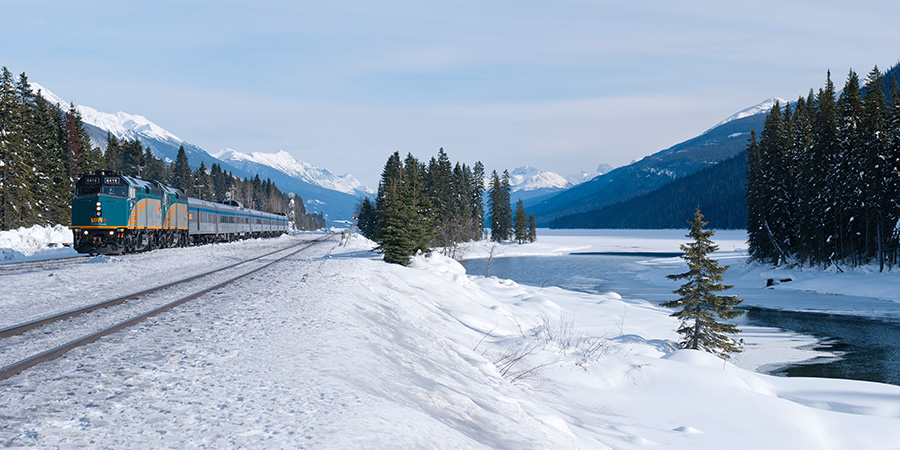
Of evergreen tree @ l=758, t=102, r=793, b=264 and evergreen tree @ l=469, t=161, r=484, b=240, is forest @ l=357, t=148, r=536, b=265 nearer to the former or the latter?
evergreen tree @ l=469, t=161, r=484, b=240

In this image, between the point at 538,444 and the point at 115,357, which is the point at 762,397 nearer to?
the point at 538,444

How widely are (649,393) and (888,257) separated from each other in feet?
151

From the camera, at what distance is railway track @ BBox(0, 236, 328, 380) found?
6.95 m

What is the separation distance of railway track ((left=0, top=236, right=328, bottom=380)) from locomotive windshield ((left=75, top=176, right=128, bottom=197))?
59.5 ft

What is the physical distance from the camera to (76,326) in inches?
362

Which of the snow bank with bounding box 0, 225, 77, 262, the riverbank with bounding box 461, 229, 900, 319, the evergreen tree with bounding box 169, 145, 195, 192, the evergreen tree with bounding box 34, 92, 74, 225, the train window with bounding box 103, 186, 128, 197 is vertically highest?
the evergreen tree with bounding box 169, 145, 195, 192

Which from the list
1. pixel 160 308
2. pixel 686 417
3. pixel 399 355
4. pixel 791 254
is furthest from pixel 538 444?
pixel 791 254

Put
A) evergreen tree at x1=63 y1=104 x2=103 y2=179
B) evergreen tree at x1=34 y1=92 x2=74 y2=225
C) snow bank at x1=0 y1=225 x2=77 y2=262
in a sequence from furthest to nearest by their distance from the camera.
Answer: evergreen tree at x1=63 y1=104 x2=103 y2=179
evergreen tree at x1=34 y1=92 x2=74 y2=225
snow bank at x1=0 y1=225 x2=77 y2=262

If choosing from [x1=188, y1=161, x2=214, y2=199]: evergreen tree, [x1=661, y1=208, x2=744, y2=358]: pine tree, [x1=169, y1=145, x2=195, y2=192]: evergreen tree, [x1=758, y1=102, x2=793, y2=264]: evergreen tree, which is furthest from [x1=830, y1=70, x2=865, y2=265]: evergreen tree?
[x1=169, y1=145, x2=195, y2=192]: evergreen tree

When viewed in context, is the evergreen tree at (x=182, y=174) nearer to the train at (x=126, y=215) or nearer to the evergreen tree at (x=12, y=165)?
the evergreen tree at (x=12, y=165)

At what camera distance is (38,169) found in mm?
51750

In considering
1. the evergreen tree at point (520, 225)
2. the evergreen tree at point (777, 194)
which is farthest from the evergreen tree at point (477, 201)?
the evergreen tree at point (777, 194)

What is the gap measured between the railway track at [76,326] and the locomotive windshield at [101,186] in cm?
1814

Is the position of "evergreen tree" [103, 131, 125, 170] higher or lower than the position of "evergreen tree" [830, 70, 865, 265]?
higher
